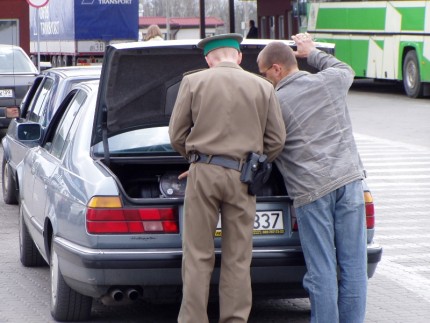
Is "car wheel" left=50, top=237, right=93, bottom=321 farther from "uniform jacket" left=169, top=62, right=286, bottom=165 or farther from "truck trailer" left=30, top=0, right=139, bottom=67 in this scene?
"truck trailer" left=30, top=0, right=139, bottom=67

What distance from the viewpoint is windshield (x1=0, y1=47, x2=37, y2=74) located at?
63.7ft

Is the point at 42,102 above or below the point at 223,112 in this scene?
below

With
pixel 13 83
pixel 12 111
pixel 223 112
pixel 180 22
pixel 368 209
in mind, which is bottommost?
pixel 180 22

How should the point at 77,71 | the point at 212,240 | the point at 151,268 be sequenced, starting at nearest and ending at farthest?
the point at 212,240, the point at 151,268, the point at 77,71

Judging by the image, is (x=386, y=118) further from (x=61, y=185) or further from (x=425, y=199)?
(x=61, y=185)

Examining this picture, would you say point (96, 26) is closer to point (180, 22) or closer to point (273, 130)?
point (273, 130)

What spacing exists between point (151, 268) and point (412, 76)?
24404mm

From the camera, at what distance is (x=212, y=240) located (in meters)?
5.91

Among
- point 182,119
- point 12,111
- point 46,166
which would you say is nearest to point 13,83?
point 12,111

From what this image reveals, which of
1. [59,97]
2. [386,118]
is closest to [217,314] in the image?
[59,97]

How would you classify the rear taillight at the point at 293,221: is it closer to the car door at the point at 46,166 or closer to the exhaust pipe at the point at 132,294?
the exhaust pipe at the point at 132,294

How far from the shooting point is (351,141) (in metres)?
6.11

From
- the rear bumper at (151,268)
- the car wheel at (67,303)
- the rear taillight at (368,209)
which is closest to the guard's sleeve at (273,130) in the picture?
the rear bumper at (151,268)

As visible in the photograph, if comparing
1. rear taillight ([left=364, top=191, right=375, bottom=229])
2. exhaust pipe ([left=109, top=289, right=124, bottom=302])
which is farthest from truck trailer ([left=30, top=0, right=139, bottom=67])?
exhaust pipe ([left=109, top=289, right=124, bottom=302])
